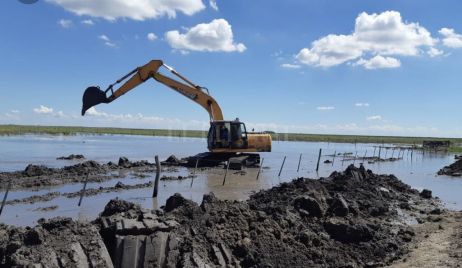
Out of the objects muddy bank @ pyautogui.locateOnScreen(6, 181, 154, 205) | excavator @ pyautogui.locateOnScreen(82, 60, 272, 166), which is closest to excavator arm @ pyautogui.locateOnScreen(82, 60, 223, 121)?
excavator @ pyautogui.locateOnScreen(82, 60, 272, 166)

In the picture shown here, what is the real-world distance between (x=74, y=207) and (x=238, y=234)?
6939 millimetres

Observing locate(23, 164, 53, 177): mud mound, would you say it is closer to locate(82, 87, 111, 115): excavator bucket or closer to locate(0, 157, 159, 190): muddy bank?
locate(0, 157, 159, 190): muddy bank

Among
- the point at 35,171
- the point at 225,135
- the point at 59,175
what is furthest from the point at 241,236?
the point at 225,135

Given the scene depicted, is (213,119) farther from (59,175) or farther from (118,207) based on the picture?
(118,207)

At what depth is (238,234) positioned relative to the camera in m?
9.24

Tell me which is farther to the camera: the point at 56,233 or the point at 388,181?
the point at 388,181

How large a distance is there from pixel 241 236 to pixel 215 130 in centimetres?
1755

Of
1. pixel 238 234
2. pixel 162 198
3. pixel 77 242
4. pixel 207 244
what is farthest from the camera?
pixel 162 198

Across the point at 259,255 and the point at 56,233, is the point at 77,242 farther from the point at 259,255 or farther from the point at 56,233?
the point at 259,255

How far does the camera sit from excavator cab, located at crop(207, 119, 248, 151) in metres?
26.6

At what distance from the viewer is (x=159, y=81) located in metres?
26.3

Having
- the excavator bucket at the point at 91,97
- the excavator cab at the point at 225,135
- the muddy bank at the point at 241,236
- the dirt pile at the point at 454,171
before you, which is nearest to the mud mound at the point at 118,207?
the muddy bank at the point at 241,236

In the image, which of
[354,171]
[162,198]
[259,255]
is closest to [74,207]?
[162,198]

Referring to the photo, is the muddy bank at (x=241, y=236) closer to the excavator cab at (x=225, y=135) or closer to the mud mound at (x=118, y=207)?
the mud mound at (x=118, y=207)
